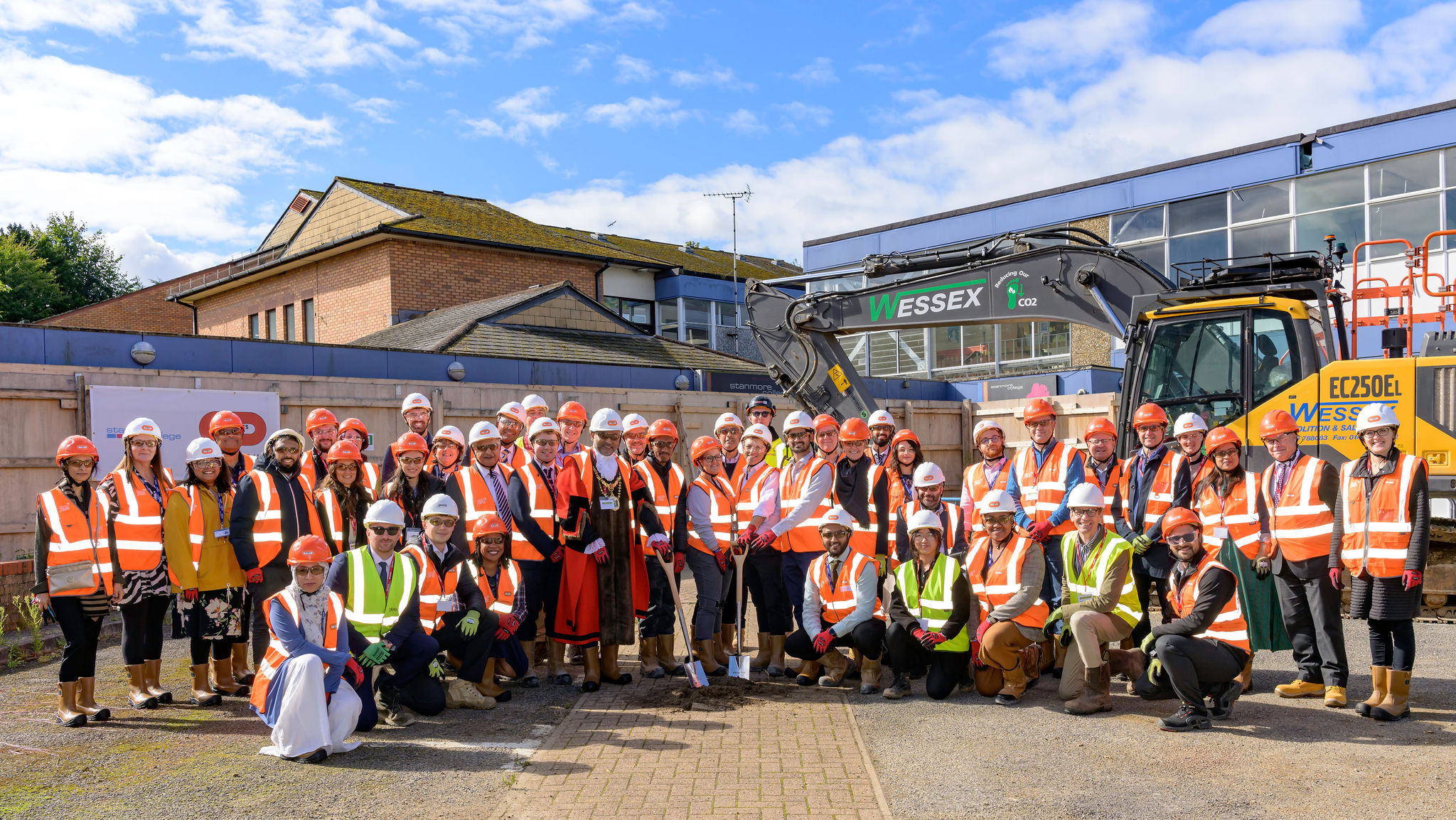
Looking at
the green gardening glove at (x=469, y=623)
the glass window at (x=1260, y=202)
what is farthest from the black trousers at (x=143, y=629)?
the glass window at (x=1260, y=202)

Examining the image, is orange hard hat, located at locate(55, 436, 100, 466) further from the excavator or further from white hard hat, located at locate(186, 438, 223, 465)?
the excavator

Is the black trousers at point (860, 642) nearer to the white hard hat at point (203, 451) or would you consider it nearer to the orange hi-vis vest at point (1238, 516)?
the orange hi-vis vest at point (1238, 516)

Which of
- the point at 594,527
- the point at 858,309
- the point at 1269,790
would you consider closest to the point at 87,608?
the point at 594,527

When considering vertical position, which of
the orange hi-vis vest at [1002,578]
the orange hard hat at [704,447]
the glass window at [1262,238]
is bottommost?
the orange hi-vis vest at [1002,578]

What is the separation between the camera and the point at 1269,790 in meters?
4.97

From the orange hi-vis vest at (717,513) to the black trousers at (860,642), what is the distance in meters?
0.95

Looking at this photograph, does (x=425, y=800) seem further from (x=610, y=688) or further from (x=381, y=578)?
(x=610, y=688)

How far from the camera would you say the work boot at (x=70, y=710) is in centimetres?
635

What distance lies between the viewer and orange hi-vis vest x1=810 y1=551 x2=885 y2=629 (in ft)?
23.9

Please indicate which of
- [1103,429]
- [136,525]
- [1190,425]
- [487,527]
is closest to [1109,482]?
[1103,429]

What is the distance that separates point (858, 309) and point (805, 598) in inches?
202

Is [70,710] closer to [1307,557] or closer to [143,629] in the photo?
[143,629]

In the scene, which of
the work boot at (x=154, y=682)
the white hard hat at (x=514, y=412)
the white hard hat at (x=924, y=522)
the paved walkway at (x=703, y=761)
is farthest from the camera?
the white hard hat at (x=514, y=412)

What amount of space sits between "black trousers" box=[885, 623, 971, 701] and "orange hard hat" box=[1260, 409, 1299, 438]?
2441mm
